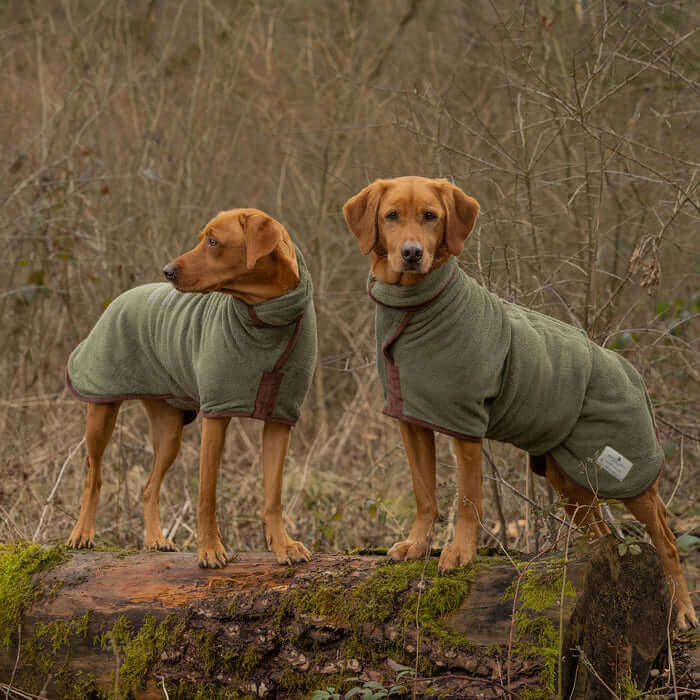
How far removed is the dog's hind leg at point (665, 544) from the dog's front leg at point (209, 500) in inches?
84.9

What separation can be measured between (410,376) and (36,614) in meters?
2.21

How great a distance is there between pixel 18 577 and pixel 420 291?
254 centimetres

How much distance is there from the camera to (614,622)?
3717 millimetres

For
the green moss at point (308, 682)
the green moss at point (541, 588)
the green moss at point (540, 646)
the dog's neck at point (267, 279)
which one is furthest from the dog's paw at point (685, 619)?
the dog's neck at point (267, 279)

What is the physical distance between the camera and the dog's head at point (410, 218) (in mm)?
3861

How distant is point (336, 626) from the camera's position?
3.75m

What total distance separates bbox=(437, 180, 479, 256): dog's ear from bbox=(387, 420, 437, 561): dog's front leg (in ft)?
2.98

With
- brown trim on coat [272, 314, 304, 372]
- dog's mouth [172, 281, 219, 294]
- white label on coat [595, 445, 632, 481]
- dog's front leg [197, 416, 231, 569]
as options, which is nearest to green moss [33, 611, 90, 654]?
dog's front leg [197, 416, 231, 569]

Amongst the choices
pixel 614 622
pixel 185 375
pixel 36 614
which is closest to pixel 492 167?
pixel 185 375

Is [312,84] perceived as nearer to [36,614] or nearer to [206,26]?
[206,26]

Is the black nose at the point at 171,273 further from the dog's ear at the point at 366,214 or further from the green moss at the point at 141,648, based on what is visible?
the green moss at the point at 141,648

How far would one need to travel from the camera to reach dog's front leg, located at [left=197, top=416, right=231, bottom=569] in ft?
13.7

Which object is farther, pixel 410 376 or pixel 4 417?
pixel 4 417

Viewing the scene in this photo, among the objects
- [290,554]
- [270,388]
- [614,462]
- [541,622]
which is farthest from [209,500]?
[614,462]
